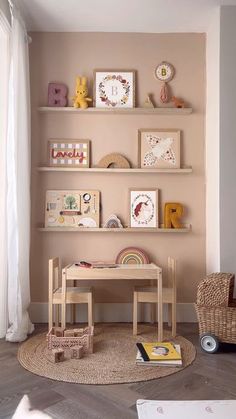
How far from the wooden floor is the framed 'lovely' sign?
5.25ft

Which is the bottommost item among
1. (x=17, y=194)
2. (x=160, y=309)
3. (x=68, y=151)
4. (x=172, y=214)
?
(x=160, y=309)

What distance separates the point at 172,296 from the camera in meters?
2.61

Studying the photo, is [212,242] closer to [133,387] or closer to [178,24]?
[133,387]

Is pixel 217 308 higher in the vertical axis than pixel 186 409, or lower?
higher

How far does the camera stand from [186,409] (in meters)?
1.56

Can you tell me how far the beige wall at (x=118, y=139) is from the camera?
3.04 m

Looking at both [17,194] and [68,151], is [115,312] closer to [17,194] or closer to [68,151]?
[17,194]

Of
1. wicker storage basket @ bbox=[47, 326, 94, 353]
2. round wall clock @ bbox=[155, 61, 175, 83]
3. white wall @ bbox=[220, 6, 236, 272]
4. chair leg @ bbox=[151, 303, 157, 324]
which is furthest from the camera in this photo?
round wall clock @ bbox=[155, 61, 175, 83]

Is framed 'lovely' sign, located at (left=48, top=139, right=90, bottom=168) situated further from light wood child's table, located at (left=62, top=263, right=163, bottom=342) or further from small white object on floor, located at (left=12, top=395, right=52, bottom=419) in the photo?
small white object on floor, located at (left=12, top=395, right=52, bottom=419)

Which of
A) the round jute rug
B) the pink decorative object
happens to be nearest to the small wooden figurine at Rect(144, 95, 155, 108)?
the pink decorative object

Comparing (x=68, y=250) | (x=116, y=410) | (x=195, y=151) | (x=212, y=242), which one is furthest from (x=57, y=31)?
(x=116, y=410)

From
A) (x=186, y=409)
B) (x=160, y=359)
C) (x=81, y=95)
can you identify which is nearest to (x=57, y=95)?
(x=81, y=95)

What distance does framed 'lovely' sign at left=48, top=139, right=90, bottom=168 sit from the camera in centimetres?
304

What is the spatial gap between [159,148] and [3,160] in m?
1.26
